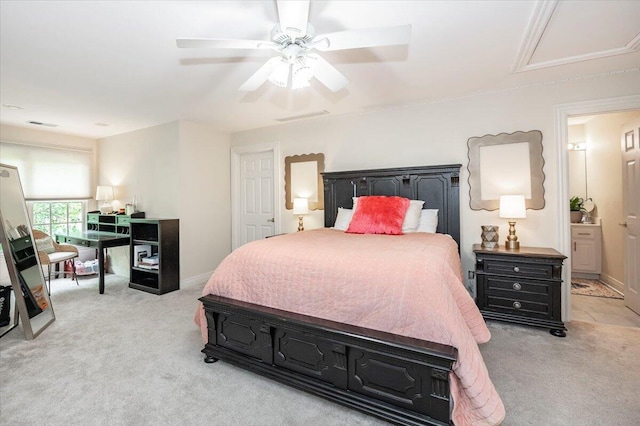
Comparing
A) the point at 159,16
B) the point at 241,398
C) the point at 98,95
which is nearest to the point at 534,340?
the point at 241,398

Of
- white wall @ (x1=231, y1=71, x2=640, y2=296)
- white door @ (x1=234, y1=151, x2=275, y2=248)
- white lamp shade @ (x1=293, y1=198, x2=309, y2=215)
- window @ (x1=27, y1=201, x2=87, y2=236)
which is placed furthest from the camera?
white door @ (x1=234, y1=151, x2=275, y2=248)

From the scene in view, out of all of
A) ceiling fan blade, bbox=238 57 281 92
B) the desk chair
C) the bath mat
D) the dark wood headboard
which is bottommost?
the bath mat

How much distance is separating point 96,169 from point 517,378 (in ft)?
21.8

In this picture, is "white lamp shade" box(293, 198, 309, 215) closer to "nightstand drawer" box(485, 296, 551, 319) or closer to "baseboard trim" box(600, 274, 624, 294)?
"nightstand drawer" box(485, 296, 551, 319)

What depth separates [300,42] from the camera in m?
1.79

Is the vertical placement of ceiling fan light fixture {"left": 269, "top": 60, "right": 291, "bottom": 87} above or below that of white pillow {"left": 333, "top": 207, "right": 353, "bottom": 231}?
above

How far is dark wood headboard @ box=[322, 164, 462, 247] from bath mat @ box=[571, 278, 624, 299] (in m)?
2.04

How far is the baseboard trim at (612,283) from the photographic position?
3.82 m

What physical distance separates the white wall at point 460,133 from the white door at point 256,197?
35 centimetres

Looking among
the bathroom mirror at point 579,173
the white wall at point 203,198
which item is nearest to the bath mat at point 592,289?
the bathroom mirror at point 579,173

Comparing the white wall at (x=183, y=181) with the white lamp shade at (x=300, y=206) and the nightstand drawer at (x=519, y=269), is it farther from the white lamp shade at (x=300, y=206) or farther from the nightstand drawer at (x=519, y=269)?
the nightstand drawer at (x=519, y=269)

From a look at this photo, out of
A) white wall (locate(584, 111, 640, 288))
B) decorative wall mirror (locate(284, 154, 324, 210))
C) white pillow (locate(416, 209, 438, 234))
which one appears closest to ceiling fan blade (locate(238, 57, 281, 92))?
decorative wall mirror (locate(284, 154, 324, 210))

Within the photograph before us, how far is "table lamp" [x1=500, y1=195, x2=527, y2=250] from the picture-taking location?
2.96 m

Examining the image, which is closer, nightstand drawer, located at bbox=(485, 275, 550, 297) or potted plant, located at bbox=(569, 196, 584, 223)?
nightstand drawer, located at bbox=(485, 275, 550, 297)
